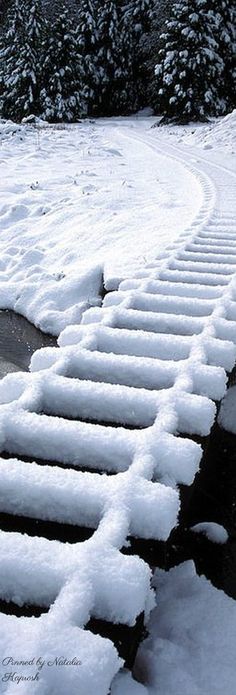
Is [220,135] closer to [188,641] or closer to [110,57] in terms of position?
[188,641]

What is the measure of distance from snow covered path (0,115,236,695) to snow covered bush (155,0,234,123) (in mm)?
20942

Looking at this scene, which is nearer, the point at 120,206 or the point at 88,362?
the point at 88,362

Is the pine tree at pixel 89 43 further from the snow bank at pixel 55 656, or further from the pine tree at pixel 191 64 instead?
the snow bank at pixel 55 656

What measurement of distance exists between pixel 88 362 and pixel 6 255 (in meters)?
3.60

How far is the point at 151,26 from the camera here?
106 feet

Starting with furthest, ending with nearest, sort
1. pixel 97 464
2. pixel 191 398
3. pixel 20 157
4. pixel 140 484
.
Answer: pixel 20 157, pixel 191 398, pixel 97 464, pixel 140 484

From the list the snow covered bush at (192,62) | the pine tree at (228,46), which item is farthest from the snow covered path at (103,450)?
the pine tree at (228,46)

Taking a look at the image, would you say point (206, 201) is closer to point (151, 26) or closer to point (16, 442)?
point (16, 442)

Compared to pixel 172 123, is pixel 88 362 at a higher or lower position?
lower

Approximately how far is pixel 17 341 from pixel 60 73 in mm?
25246

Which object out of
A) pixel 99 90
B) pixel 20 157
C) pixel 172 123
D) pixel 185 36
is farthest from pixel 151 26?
pixel 20 157

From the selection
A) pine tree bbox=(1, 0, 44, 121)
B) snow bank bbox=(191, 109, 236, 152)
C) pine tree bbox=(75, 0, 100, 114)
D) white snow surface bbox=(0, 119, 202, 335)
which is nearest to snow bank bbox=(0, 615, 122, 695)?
white snow surface bbox=(0, 119, 202, 335)

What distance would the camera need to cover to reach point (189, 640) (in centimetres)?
179

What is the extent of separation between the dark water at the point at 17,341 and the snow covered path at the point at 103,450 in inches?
29.6
